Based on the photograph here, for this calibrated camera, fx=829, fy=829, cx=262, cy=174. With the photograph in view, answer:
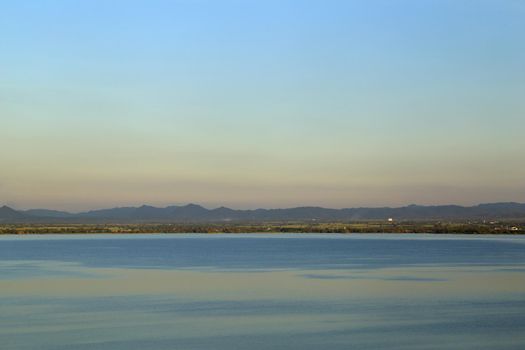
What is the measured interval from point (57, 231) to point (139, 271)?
3687 inches

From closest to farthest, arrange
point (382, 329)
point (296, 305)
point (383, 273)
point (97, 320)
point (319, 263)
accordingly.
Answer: point (382, 329), point (97, 320), point (296, 305), point (383, 273), point (319, 263)

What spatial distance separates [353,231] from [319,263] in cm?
8262

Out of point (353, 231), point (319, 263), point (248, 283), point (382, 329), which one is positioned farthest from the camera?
point (353, 231)

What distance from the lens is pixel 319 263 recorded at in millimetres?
46438

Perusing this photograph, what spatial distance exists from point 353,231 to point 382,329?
10869cm

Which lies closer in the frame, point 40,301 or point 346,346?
point 346,346

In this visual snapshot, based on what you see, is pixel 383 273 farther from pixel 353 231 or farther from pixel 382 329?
pixel 353 231

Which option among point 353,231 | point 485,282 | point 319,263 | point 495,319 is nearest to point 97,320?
point 495,319

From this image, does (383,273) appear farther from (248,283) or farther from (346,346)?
(346,346)

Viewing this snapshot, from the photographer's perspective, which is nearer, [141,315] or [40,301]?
[141,315]

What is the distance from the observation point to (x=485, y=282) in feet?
108

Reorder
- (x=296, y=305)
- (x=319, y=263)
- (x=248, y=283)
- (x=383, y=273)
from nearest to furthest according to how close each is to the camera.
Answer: (x=296, y=305)
(x=248, y=283)
(x=383, y=273)
(x=319, y=263)

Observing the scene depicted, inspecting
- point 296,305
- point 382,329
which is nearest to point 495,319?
point 382,329

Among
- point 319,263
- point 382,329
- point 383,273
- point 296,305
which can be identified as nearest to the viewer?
point 382,329
